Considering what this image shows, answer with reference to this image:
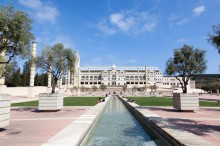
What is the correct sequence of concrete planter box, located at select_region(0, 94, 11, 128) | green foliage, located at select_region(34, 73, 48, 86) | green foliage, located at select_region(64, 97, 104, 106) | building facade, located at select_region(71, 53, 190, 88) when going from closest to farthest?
concrete planter box, located at select_region(0, 94, 11, 128)
green foliage, located at select_region(64, 97, 104, 106)
green foliage, located at select_region(34, 73, 48, 86)
building facade, located at select_region(71, 53, 190, 88)

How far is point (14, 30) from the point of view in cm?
1093

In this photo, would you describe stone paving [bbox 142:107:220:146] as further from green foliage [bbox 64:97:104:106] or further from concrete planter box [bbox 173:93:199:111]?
green foliage [bbox 64:97:104:106]

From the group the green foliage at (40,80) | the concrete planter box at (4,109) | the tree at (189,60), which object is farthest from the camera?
the green foliage at (40,80)

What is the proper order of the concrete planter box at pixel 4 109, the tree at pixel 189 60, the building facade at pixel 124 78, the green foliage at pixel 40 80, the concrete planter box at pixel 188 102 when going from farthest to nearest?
the building facade at pixel 124 78
the green foliage at pixel 40 80
the tree at pixel 189 60
the concrete planter box at pixel 188 102
the concrete planter box at pixel 4 109

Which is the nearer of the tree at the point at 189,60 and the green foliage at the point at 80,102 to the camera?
the tree at the point at 189,60

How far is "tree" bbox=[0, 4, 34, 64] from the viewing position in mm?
10820

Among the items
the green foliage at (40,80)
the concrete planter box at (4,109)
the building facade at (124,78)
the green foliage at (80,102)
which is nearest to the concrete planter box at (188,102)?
the green foliage at (80,102)

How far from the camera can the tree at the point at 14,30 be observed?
35.5 ft

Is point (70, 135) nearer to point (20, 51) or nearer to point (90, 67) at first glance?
point (20, 51)

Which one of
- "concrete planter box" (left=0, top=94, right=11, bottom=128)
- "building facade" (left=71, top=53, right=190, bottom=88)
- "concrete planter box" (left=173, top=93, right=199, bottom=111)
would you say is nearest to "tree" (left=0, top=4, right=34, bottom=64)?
"concrete planter box" (left=0, top=94, right=11, bottom=128)

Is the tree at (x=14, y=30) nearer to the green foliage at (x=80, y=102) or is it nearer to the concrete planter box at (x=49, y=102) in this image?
A: the concrete planter box at (x=49, y=102)

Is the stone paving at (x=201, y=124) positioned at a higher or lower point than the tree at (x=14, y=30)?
lower

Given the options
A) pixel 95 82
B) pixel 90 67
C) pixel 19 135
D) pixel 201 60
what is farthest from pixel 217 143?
pixel 90 67

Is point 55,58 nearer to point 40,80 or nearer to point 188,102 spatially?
point 188,102
